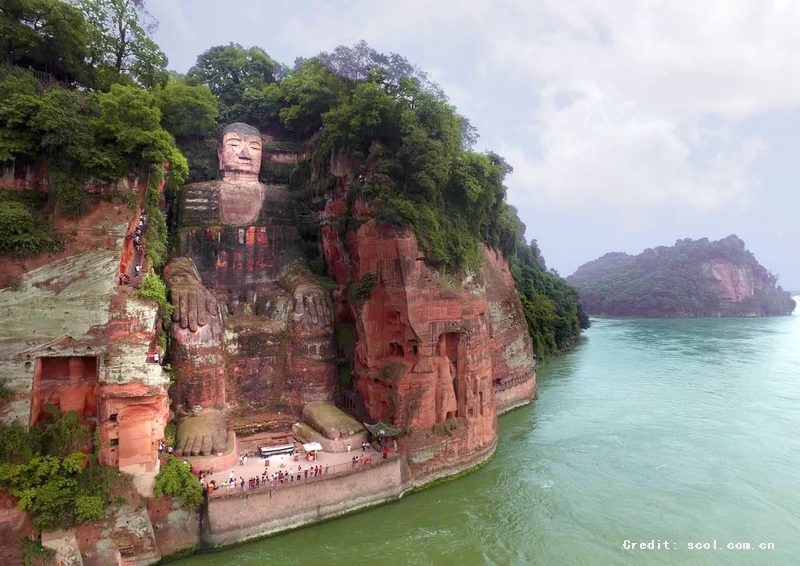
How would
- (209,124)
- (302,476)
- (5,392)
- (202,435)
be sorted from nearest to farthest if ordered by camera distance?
(5,392), (302,476), (202,435), (209,124)

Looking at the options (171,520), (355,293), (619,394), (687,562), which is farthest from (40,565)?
(619,394)

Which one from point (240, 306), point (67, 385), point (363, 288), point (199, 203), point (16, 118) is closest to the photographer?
point (16, 118)

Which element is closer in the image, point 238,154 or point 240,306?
point 240,306

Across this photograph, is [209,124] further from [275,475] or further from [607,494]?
[607,494]

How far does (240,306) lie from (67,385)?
342 inches

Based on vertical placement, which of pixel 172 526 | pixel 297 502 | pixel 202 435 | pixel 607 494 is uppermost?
pixel 202 435

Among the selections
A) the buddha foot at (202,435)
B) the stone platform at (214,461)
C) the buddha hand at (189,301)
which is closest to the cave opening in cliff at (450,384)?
the stone platform at (214,461)

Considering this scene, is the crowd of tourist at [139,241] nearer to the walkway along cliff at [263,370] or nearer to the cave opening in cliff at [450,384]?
the walkway along cliff at [263,370]

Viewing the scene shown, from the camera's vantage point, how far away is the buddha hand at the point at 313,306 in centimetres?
2136

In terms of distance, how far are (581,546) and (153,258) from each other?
17235 millimetres

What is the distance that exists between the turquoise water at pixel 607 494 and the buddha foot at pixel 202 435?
328 cm

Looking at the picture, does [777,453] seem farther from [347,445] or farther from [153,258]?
[153,258]

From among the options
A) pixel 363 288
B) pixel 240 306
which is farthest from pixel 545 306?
pixel 240 306

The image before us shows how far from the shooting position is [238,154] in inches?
921
